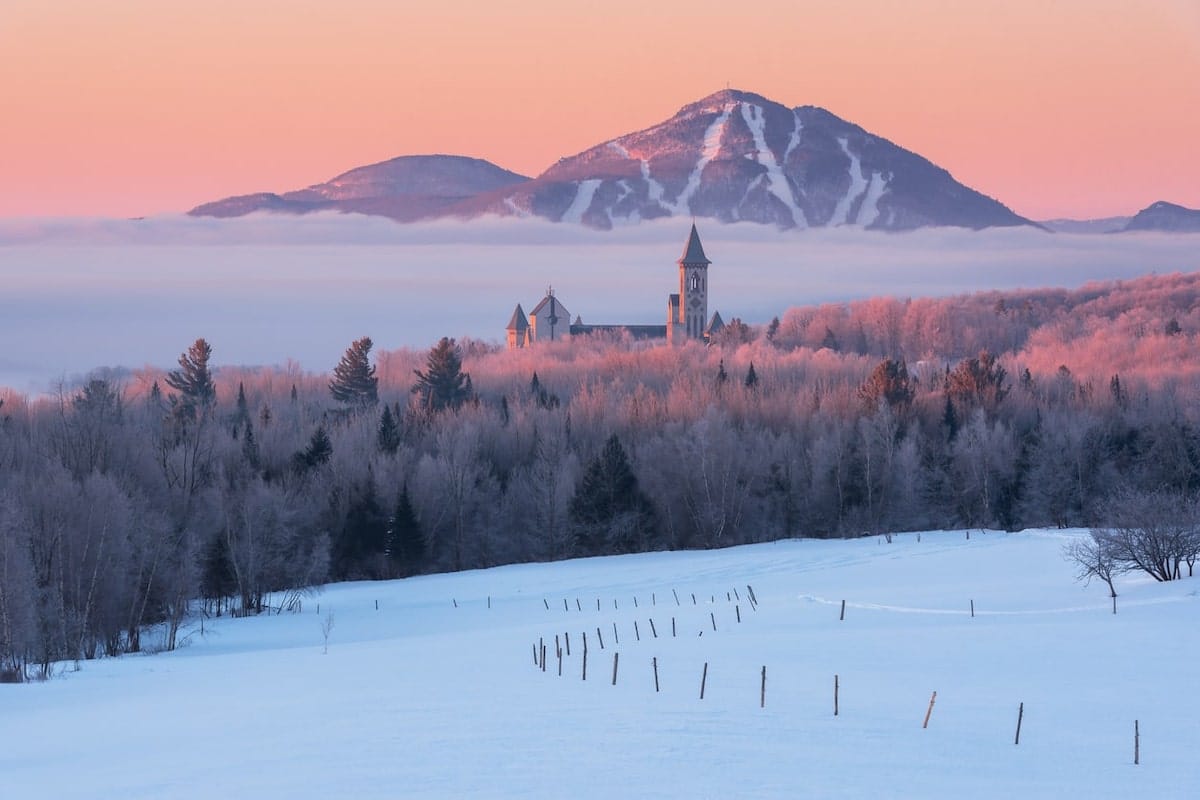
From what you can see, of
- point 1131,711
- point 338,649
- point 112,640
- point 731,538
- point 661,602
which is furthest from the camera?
point 731,538

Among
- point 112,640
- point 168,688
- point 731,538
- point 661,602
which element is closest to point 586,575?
point 661,602

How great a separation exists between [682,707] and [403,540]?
1849 inches

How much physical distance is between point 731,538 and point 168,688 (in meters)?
48.8

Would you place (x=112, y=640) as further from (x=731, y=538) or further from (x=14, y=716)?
(x=731, y=538)

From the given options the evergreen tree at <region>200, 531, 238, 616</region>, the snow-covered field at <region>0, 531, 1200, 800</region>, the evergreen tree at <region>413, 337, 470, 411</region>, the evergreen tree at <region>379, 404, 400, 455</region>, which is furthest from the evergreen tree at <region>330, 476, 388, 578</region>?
the evergreen tree at <region>413, 337, 470, 411</region>

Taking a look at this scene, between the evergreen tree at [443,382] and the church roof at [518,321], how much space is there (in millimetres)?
71979

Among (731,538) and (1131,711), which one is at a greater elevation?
(1131,711)

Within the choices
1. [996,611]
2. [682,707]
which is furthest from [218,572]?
[682,707]

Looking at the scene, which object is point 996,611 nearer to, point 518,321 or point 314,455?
point 314,455

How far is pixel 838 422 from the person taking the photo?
300 feet

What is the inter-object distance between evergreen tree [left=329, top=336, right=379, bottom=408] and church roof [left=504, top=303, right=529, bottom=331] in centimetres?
6857

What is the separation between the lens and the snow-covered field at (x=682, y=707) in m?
21.0

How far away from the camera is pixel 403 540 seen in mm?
71500

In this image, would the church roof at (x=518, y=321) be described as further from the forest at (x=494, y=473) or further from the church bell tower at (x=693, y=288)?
the forest at (x=494, y=473)
